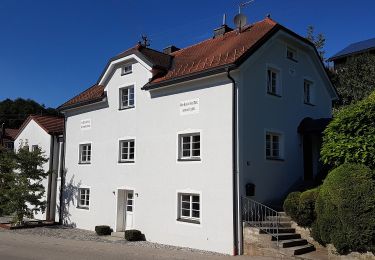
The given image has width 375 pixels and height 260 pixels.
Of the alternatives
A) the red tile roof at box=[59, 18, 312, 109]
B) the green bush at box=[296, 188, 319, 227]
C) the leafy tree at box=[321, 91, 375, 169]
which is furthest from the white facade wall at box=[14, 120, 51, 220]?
the leafy tree at box=[321, 91, 375, 169]

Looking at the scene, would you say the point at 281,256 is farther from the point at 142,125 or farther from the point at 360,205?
the point at 142,125

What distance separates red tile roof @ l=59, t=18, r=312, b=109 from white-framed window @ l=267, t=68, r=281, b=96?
61.8 inches

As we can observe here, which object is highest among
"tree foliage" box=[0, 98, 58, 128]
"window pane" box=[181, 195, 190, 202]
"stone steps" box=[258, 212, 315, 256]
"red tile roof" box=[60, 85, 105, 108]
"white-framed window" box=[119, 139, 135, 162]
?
"tree foliage" box=[0, 98, 58, 128]

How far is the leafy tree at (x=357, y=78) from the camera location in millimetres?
25828

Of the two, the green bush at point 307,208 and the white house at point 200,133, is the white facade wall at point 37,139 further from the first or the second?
the green bush at point 307,208

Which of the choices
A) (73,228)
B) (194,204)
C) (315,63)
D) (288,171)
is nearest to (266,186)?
(288,171)

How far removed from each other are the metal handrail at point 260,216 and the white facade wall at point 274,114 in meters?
0.42

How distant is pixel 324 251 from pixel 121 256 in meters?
6.49

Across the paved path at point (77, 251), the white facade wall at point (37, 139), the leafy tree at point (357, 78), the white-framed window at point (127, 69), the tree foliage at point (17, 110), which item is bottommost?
the paved path at point (77, 251)

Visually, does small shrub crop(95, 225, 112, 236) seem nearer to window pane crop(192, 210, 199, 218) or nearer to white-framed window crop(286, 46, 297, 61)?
window pane crop(192, 210, 199, 218)

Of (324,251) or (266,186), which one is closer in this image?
(324,251)

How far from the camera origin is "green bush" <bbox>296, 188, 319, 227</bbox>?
45.1 ft

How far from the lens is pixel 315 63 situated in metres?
19.9

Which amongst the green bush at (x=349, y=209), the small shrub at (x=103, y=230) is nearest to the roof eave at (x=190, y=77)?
the green bush at (x=349, y=209)
